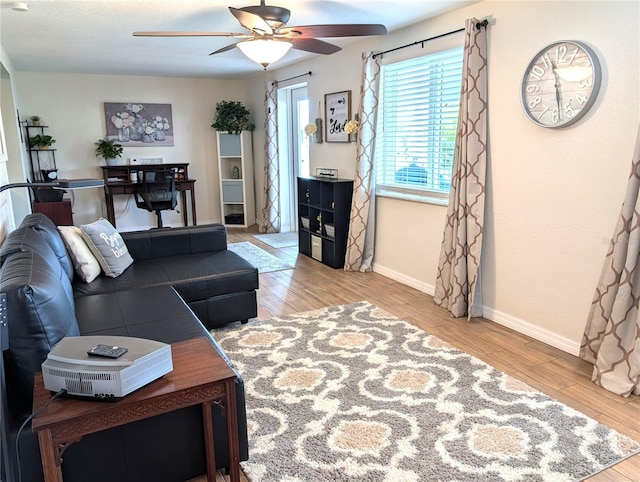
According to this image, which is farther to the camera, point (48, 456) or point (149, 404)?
point (149, 404)

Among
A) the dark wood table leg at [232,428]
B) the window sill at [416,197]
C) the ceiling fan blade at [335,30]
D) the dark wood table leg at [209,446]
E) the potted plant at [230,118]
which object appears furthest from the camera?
the potted plant at [230,118]

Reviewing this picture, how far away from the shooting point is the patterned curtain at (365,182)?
14.1ft

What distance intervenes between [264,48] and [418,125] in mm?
1681

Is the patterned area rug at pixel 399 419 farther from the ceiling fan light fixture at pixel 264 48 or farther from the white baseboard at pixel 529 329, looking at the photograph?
the ceiling fan light fixture at pixel 264 48

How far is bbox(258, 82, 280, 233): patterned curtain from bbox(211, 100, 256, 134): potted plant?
1.72 ft

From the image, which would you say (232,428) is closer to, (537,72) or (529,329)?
(529,329)

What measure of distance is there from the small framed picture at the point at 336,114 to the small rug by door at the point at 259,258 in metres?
1.48

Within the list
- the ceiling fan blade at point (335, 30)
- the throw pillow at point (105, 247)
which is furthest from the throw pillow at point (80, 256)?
the ceiling fan blade at point (335, 30)

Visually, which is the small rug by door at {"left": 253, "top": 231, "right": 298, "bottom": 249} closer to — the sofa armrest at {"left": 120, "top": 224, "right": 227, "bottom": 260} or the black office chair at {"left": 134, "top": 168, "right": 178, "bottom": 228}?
the black office chair at {"left": 134, "top": 168, "right": 178, "bottom": 228}

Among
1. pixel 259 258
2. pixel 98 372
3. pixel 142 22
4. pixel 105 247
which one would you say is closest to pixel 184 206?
pixel 259 258

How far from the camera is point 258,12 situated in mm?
2488

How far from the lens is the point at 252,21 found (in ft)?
8.34

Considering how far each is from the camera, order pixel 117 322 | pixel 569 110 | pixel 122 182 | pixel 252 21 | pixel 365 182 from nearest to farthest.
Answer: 1. pixel 117 322
2. pixel 252 21
3. pixel 569 110
4. pixel 365 182
5. pixel 122 182

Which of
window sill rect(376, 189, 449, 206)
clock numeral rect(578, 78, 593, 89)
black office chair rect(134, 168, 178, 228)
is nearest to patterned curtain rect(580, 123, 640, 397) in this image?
clock numeral rect(578, 78, 593, 89)
